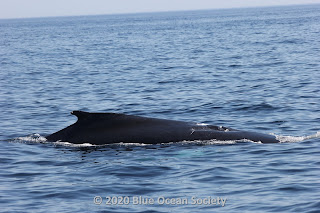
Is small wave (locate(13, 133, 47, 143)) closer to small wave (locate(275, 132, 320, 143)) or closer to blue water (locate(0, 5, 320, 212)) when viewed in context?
blue water (locate(0, 5, 320, 212))

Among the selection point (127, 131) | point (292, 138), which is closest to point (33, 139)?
point (127, 131)

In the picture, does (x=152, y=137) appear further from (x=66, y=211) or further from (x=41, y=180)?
(x=66, y=211)

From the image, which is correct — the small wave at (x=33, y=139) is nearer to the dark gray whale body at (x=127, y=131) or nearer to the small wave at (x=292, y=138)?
the dark gray whale body at (x=127, y=131)

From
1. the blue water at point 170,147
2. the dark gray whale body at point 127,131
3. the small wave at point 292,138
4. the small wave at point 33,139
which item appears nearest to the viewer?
the blue water at point 170,147

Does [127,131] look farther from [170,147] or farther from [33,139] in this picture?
[33,139]

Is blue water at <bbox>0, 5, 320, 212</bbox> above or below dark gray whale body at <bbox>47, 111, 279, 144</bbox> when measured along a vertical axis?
below

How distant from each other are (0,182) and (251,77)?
19114mm

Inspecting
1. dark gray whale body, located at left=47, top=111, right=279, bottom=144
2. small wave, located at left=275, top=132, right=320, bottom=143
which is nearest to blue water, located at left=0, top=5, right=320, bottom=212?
small wave, located at left=275, top=132, right=320, bottom=143

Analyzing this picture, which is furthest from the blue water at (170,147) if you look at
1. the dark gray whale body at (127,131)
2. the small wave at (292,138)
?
the dark gray whale body at (127,131)

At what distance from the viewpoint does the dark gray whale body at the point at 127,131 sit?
1305 cm

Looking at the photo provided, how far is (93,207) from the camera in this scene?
9.52 m

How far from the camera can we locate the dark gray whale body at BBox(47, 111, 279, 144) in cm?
1305

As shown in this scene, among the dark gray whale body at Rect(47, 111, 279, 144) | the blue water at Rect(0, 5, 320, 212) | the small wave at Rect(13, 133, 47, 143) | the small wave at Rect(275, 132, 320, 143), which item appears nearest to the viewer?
the blue water at Rect(0, 5, 320, 212)

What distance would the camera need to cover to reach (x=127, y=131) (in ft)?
43.4
